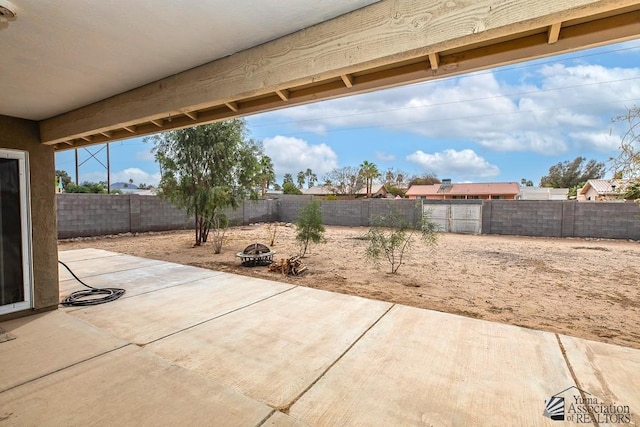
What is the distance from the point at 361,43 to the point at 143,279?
17.4 ft

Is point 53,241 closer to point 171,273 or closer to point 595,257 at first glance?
point 171,273

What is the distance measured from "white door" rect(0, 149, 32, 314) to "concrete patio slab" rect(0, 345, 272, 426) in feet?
6.04

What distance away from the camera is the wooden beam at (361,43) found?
1.34 m

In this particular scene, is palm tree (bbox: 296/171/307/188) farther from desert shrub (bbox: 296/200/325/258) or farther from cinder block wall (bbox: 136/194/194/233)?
desert shrub (bbox: 296/200/325/258)

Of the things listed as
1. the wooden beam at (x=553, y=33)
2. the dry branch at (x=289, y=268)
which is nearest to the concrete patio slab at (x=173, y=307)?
the dry branch at (x=289, y=268)

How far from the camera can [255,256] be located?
6.60 meters

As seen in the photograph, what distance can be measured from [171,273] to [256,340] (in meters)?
3.57

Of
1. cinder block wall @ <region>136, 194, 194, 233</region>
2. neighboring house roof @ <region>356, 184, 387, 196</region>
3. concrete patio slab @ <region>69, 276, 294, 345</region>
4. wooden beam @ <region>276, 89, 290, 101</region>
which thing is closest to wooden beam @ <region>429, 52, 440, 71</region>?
wooden beam @ <region>276, 89, 290, 101</region>

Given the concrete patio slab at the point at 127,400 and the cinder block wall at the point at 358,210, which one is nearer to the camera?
the concrete patio slab at the point at 127,400

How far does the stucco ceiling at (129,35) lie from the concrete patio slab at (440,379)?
2450mm

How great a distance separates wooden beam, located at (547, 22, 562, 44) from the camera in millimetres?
1509

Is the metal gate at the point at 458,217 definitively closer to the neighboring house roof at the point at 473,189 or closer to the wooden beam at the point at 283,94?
the wooden beam at the point at 283,94

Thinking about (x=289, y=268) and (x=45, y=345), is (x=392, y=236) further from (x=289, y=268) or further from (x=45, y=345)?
(x=45, y=345)

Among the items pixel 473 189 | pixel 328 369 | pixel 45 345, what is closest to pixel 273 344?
pixel 328 369
